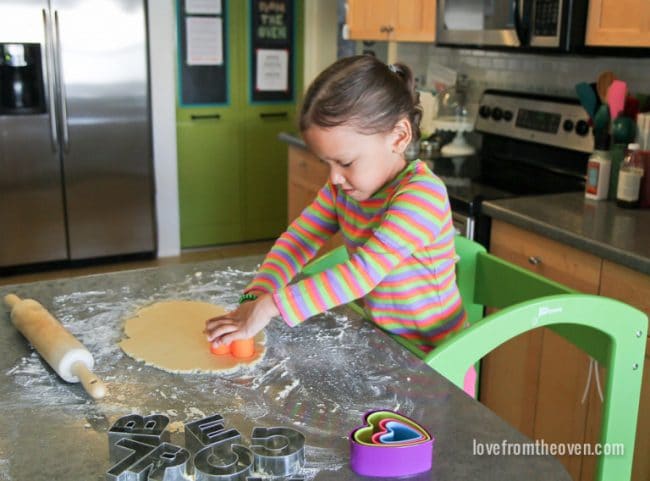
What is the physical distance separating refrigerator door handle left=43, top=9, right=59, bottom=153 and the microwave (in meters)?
2.16

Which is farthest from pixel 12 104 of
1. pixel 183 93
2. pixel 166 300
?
pixel 166 300

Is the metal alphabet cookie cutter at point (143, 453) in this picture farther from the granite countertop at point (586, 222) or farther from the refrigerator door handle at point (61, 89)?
the refrigerator door handle at point (61, 89)

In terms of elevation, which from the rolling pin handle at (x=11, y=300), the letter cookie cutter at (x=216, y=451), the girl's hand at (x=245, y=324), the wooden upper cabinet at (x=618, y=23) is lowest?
the letter cookie cutter at (x=216, y=451)

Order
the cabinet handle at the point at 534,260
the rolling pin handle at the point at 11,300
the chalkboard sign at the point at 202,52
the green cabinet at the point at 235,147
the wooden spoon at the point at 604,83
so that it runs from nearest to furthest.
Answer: the rolling pin handle at the point at 11,300, the cabinet handle at the point at 534,260, the wooden spoon at the point at 604,83, the chalkboard sign at the point at 202,52, the green cabinet at the point at 235,147

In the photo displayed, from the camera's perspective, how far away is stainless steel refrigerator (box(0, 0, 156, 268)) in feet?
12.6

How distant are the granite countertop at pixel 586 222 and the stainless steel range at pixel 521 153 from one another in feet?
0.49

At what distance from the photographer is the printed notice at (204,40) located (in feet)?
14.1

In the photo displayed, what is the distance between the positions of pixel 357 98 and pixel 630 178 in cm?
120

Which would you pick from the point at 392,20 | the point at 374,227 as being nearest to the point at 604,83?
the point at 392,20

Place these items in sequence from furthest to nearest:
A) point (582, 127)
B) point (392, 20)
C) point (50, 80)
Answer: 1. point (50, 80)
2. point (392, 20)
3. point (582, 127)

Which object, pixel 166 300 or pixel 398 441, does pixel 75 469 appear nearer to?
pixel 398 441

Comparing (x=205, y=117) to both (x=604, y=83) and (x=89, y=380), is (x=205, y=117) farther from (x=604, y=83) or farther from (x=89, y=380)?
(x=89, y=380)

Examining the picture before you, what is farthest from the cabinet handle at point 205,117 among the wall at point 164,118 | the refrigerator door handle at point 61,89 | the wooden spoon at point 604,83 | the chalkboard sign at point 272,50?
the wooden spoon at point 604,83

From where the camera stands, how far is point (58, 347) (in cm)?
116
